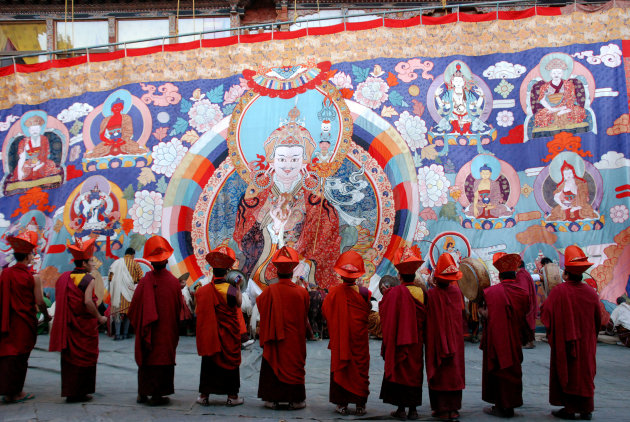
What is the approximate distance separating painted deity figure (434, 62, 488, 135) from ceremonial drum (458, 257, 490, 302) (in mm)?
2749

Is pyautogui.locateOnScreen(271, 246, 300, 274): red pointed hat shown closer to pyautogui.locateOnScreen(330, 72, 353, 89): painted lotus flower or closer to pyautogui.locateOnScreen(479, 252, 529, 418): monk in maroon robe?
pyautogui.locateOnScreen(479, 252, 529, 418): monk in maroon robe

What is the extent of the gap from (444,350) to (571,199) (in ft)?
19.3

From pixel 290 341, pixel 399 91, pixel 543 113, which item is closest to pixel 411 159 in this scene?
pixel 399 91

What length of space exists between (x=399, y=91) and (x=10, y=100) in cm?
743

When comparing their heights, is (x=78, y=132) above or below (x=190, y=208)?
above

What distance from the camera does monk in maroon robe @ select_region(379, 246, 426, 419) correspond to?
4.73m

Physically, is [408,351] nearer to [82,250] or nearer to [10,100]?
[82,250]

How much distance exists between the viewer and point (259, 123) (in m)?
10.6

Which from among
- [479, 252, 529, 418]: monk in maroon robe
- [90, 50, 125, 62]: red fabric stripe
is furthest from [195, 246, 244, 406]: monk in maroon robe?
[90, 50, 125, 62]: red fabric stripe

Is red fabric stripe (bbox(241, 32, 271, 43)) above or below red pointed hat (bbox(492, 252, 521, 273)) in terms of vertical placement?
above

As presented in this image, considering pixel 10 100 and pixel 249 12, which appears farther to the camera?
pixel 249 12

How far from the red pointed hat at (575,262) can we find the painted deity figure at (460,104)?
5261 millimetres

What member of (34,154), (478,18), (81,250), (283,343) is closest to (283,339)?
(283,343)

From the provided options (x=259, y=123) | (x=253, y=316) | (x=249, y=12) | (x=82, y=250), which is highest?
(x=249, y=12)
